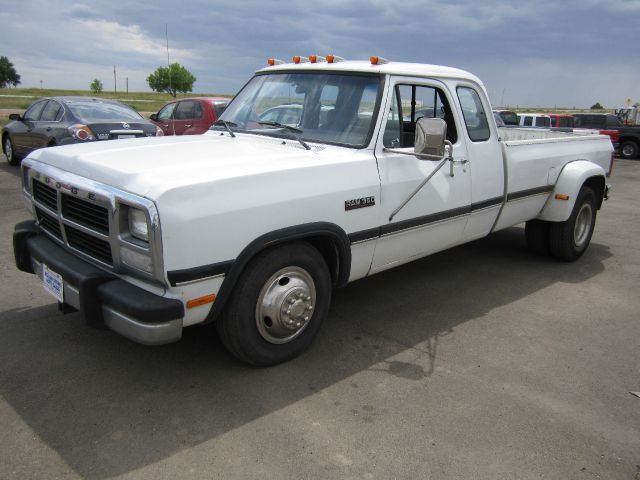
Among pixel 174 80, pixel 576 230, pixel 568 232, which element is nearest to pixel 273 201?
pixel 568 232

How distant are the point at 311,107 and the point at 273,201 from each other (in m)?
1.34

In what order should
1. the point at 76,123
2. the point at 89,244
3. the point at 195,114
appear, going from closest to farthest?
the point at 89,244 < the point at 76,123 < the point at 195,114

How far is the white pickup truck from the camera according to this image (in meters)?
2.98

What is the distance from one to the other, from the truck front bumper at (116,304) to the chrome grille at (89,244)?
0.07 meters

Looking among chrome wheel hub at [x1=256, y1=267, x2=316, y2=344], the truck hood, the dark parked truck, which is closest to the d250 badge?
the truck hood

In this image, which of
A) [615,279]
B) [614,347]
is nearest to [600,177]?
[615,279]

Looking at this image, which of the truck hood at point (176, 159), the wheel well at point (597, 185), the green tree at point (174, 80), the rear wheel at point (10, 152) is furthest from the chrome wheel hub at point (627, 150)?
the green tree at point (174, 80)

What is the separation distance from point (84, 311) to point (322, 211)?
1504 mm

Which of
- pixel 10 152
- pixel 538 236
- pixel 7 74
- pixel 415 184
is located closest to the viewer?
pixel 415 184

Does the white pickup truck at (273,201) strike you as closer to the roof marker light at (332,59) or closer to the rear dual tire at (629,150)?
the roof marker light at (332,59)

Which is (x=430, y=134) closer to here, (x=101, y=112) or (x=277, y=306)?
(x=277, y=306)

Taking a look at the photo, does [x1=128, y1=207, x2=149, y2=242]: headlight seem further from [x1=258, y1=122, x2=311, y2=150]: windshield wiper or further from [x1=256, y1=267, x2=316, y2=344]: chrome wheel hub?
[x1=258, y1=122, x2=311, y2=150]: windshield wiper

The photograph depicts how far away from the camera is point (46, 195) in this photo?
12.3 feet

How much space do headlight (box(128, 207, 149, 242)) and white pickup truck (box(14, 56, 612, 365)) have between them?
1 cm
